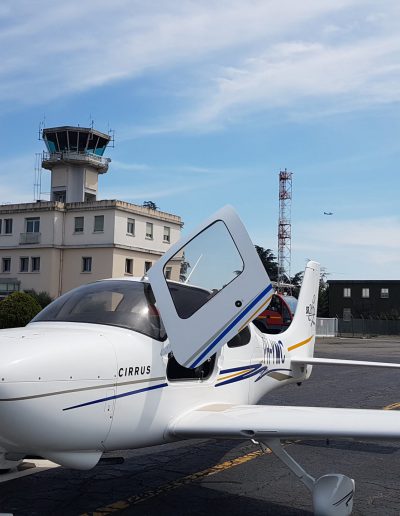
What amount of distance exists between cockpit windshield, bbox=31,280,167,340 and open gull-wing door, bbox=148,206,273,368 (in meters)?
0.30

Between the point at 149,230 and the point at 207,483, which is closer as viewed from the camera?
the point at 207,483

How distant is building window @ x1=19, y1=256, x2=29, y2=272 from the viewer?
5425cm

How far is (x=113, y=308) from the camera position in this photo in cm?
518

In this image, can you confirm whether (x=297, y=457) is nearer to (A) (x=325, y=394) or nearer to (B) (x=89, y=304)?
(B) (x=89, y=304)

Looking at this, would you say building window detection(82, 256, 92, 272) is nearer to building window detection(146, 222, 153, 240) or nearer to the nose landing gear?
building window detection(146, 222, 153, 240)

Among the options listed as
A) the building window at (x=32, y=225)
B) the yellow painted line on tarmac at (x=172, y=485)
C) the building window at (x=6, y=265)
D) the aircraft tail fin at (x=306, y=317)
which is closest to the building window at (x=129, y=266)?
the building window at (x=32, y=225)

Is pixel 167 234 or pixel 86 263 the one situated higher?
pixel 167 234

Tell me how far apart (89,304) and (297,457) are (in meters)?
3.29

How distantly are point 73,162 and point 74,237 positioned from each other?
8917mm

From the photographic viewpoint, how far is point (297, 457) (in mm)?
6996

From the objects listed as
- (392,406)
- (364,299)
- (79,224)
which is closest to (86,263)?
(79,224)

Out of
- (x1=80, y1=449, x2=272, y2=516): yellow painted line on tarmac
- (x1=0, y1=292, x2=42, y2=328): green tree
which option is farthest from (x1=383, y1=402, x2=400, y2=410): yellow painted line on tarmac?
(x1=0, y1=292, x2=42, y2=328): green tree

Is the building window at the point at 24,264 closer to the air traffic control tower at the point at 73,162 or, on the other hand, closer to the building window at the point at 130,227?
the air traffic control tower at the point at 73,162

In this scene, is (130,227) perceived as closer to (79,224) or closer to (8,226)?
(79,224)
